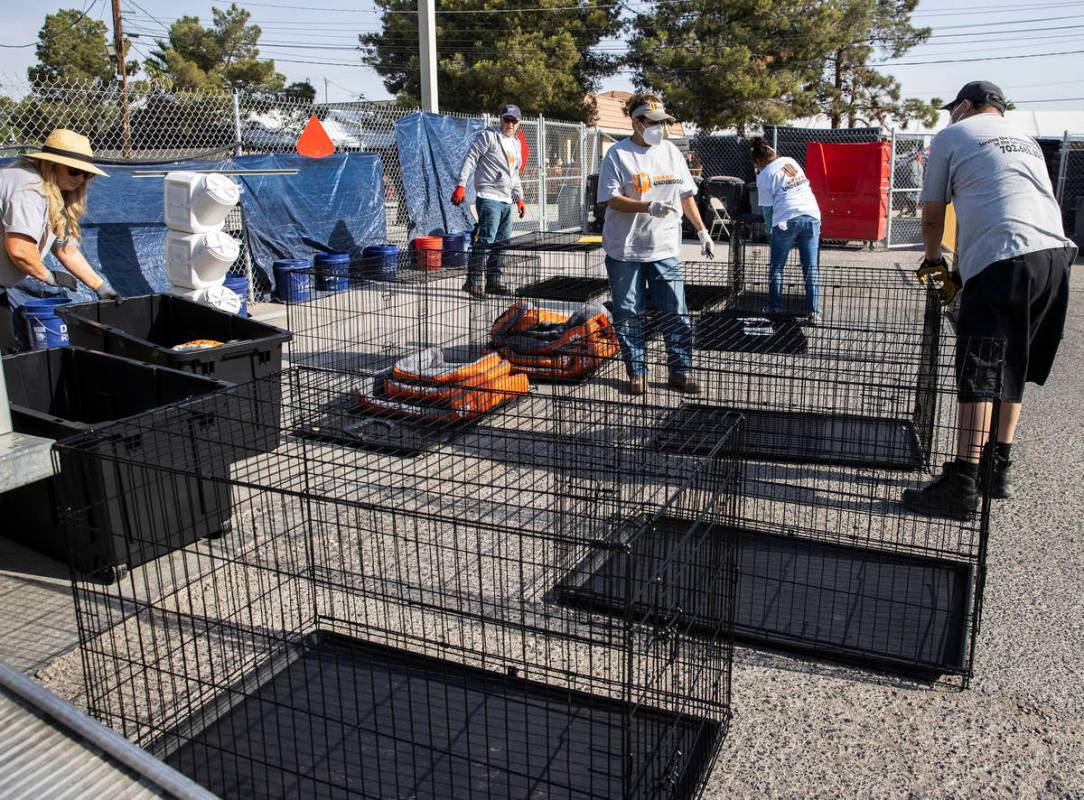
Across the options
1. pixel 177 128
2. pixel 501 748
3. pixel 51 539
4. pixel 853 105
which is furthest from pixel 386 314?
pixel 853 105

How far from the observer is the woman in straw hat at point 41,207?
5.01 metres

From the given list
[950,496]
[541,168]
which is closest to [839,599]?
[950,496]

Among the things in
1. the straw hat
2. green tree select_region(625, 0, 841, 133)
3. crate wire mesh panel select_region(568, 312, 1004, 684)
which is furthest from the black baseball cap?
green tree select_region(625, 0, 841, 133)

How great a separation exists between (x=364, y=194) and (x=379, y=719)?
999 centimetres

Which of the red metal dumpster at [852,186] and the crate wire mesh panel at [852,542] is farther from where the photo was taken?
the red metal dumpster at [852,186]

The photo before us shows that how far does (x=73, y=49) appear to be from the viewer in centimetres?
3719

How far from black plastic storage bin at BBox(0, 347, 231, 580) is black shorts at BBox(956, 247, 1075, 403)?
352 cm

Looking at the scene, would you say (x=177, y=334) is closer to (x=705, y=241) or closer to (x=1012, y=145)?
(x=705, y=241)

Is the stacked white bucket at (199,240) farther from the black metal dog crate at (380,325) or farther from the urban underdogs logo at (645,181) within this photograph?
the urban underdogs logo at (645,181)

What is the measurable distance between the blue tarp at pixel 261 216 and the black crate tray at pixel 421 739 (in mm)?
5505

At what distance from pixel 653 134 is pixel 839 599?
146 inches

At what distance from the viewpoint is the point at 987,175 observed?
14.3 ft

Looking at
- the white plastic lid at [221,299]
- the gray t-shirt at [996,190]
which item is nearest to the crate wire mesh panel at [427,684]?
the gray t-shirt at [996,190]

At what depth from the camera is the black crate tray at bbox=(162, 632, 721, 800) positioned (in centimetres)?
263
